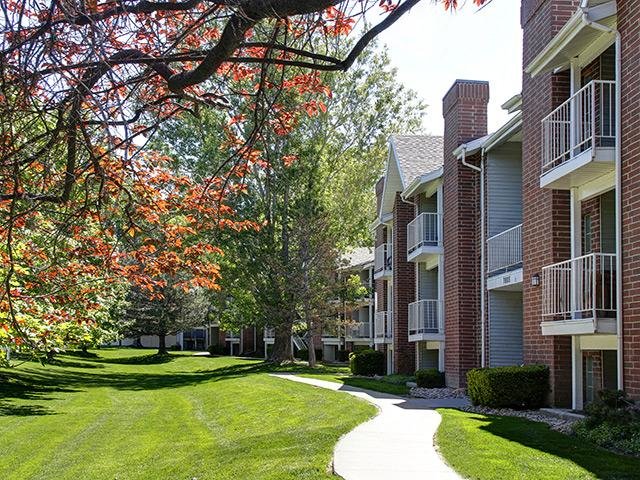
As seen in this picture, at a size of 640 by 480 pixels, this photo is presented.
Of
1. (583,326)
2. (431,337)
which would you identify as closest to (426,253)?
(431,337)

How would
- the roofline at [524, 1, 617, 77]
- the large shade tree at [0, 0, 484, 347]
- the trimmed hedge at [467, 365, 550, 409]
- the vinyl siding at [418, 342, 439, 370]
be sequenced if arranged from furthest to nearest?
the vinyl siding at [418, 342, 439, 370] → the trimmed hedge at [467, 365, 550, 409] → the roofline at [524, 1, 617, 77] → the large shade tree at [0, 0, 484, 347]

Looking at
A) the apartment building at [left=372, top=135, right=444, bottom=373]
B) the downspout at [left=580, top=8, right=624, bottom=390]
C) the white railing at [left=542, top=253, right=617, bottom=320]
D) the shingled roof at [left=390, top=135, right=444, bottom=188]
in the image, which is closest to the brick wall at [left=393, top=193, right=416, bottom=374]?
the apartment building at [left=372, top=135, right=444, bottom=373]

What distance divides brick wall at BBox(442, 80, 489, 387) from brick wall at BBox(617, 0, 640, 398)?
10544mm

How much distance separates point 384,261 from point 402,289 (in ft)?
11.5

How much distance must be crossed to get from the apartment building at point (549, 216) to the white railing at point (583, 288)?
2 centimetres

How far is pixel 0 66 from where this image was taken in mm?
5566

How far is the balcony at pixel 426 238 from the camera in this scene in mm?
26656

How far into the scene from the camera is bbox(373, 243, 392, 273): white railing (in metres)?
36.2

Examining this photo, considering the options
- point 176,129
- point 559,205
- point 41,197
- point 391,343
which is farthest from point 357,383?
point 41,197

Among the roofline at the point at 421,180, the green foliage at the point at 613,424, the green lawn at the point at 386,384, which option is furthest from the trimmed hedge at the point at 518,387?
the roofline at the point at 421,180

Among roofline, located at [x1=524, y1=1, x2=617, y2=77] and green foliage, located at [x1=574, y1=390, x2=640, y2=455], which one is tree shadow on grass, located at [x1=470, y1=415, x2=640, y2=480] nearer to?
green foliage, located at [x1=574, y1=390, x2=640, y2=455]

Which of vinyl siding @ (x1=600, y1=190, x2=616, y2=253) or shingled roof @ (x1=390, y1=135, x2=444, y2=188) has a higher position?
shingled roof @ (x1=390, y1=135, x2=444, y2=188)

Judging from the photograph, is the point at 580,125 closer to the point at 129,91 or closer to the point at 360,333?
the point at 129,91

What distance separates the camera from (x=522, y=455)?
10812 millimetres
